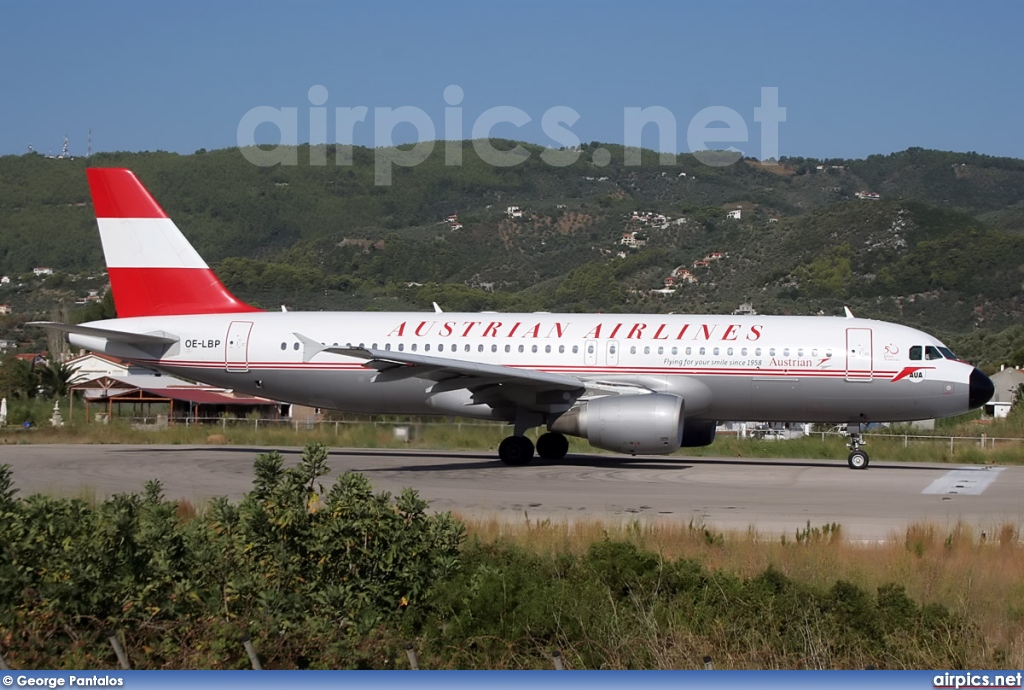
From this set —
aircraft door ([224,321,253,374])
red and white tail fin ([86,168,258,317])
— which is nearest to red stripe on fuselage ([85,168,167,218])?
red and white tail fin ([86,168,258,317])

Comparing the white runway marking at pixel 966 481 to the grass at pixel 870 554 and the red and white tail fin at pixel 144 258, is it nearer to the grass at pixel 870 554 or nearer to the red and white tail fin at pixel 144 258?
the grass at pixel 870 554

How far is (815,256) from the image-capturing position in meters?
99.8

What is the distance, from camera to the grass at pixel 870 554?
10.6 meters

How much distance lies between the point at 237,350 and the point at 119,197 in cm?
480

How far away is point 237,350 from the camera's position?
26.3m

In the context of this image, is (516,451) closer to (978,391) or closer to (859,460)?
(859,460)

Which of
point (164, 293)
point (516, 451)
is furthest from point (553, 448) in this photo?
point (164, 293)

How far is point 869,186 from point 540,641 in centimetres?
19465

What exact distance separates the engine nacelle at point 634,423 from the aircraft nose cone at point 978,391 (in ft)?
20.7

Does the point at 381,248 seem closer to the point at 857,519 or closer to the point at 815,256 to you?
the point at 815,256

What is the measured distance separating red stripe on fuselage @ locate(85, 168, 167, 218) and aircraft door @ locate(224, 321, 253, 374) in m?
3.52

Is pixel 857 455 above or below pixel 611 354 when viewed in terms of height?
below

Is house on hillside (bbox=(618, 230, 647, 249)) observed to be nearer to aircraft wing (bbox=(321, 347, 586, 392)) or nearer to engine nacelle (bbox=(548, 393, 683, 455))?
aircraft wing (bbox=(321, 347, 586, 392))

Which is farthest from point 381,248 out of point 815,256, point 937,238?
point 937,238
